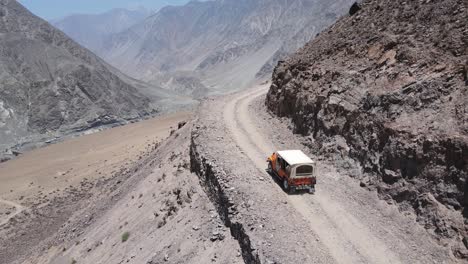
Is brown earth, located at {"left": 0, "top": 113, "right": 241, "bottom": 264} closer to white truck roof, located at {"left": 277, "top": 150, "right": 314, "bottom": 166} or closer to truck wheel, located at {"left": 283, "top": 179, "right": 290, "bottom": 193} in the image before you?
truck wheel, located at {"left": 283, "top": 179, "right": 290, "bottom": 193}

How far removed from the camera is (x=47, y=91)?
254 ft

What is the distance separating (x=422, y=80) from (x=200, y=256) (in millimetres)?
9606

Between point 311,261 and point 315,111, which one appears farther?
point 315,111

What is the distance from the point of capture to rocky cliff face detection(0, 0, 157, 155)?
72875 millimetres

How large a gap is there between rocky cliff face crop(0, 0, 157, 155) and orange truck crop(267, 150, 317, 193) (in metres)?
60.6

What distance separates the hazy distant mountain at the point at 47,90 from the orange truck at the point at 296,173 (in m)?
60.6

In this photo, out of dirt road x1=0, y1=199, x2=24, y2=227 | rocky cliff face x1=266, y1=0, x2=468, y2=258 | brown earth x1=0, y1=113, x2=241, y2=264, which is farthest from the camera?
dirt road x1=0, y1=199, x2=24, y2=227

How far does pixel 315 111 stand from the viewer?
67.3ft

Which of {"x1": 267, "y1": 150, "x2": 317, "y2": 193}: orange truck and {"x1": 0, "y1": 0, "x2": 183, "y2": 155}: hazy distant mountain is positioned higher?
{"x1": 0, "y1": 0, "x2": 183, "y2": 155}: hazy distant mountain

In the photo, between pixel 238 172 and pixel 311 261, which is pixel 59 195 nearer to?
pixel 238 172

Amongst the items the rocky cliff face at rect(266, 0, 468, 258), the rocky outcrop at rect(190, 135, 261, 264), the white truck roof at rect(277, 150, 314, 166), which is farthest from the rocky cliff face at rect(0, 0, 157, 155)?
the white truck roof at rect(277, 150, 314, 166)

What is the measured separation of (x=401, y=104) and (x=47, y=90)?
2850 inches

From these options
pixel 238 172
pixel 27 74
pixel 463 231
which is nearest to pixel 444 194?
pixel 463 231

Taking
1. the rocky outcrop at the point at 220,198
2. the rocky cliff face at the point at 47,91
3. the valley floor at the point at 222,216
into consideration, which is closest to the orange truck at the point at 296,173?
the valley floor at the point at 222,216
